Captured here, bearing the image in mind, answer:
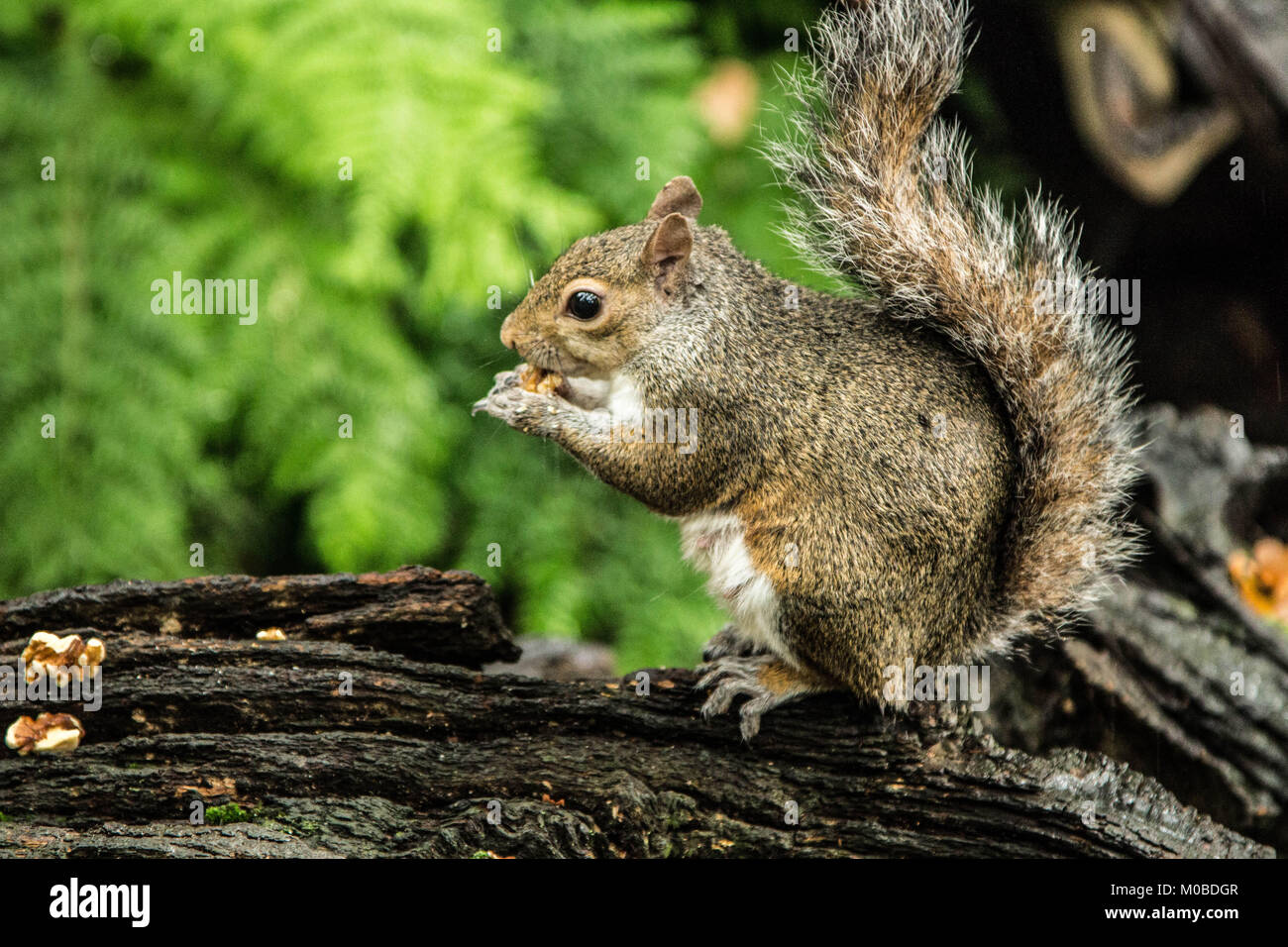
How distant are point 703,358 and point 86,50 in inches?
71.2

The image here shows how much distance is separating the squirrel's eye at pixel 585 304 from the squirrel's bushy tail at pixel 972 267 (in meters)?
0.32

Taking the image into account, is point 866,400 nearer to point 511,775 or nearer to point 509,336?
point 509,336

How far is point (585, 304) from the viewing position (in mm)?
1666

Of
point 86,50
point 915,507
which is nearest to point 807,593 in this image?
point 915,507

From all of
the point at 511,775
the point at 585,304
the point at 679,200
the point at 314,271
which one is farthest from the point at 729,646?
the point at 314,271

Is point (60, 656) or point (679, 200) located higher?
point (679, 200)

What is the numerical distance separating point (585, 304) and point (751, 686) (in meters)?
0.58

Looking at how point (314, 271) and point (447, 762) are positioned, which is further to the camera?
point (314, 271)

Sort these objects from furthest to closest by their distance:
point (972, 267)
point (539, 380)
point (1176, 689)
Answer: point (1176, 689), point (539, 380), point (972, 267)

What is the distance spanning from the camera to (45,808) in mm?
1421

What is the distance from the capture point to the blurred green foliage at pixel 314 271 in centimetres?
234

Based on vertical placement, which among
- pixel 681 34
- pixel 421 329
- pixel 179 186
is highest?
pixel 681 34

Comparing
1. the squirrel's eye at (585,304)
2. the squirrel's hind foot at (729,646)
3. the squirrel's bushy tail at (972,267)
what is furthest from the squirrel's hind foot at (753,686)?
the squirrel's eye at (585,304)
